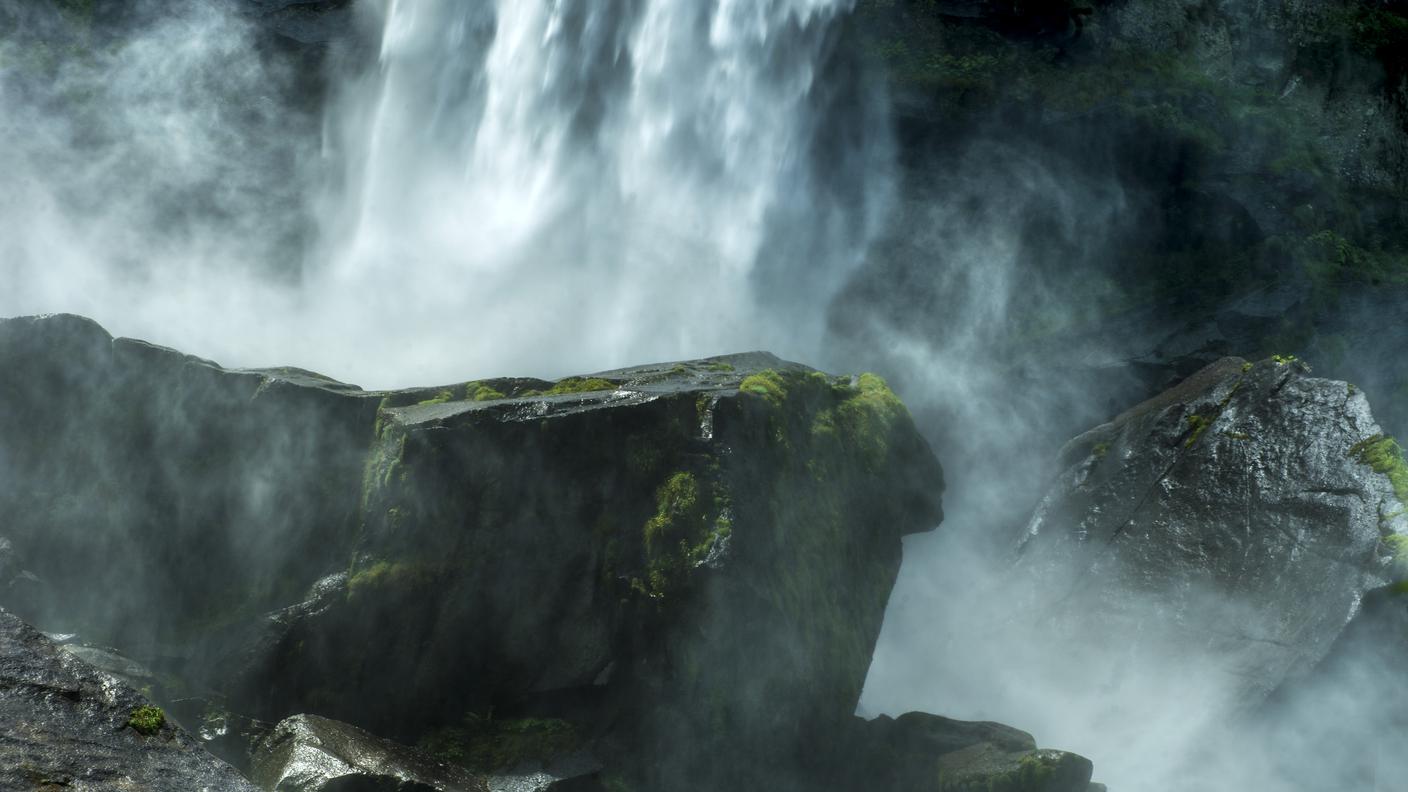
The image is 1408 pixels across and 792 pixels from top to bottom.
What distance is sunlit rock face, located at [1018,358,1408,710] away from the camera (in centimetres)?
863

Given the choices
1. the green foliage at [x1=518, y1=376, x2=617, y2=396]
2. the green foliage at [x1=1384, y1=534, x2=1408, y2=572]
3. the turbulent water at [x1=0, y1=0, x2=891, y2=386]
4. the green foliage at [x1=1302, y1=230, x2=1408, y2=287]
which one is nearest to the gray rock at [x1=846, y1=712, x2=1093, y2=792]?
the green foliage at [x1=1384, y1=534, x2=1408, y2=572]

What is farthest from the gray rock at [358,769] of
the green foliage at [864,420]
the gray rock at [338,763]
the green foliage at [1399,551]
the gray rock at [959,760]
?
the green foliage at [1399,551]

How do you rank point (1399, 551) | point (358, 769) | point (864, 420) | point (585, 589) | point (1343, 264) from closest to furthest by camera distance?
point (358, 769) < point (585, 589) < point (1399, 551) < point (864, 420) < point (1343, 264)

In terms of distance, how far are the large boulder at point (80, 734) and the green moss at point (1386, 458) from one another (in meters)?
8.96

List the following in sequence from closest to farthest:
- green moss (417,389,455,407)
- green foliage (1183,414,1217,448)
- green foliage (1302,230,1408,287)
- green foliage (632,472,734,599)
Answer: green foliage (632,472,734,599) < green moss (417,389,455,407) < green foliage (1183,414,1217,448) < green foliage (1302,230,1408,287)

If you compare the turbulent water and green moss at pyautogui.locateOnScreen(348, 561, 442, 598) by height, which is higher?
the turbulent water

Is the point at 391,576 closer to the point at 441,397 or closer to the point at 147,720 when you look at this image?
the point at 441,397

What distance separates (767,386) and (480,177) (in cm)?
972

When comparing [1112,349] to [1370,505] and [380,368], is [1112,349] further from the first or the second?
[380,368]

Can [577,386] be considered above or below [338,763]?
above

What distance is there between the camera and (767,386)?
8.20m

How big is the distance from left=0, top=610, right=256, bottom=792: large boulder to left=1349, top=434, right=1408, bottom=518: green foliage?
29.4 ft

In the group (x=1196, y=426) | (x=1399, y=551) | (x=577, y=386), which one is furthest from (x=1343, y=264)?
(x=577, y=386)

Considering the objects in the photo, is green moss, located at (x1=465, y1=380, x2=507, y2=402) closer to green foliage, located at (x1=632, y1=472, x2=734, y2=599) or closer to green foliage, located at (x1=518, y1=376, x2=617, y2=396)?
green foliage, located at (x1=518, y1=376, x2=617, y2=396)
